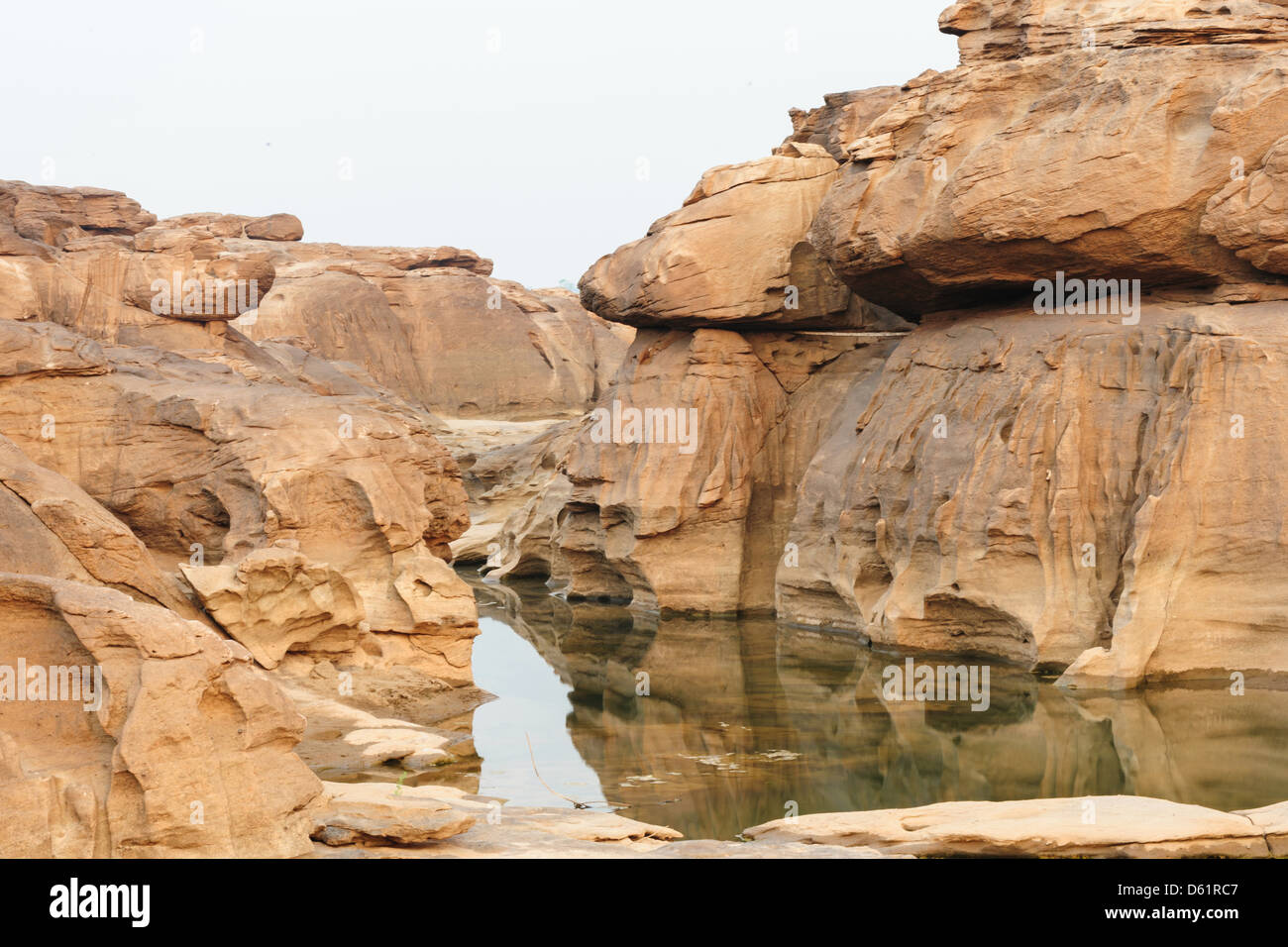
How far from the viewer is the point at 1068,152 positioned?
52.3 feet

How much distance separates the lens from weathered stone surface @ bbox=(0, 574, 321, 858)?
6.59m

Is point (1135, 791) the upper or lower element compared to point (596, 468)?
lower

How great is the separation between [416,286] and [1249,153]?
26410mm

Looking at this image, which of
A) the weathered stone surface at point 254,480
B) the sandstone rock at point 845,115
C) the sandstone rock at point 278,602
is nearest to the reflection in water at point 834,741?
the weathered stone surface at point 254,480

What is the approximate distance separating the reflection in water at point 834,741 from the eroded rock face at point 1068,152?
4.99 m

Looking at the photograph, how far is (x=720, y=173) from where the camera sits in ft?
67.7

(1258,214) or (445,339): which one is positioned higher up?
(445,339)

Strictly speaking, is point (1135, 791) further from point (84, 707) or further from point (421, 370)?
point (421, 370)

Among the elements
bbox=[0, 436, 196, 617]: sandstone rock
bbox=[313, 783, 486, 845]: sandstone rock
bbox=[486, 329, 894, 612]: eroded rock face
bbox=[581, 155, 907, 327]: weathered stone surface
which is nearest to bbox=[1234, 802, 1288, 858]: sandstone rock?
bbox=[313, 783, 486, 845]: sandstone rock

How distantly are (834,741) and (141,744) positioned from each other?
7556 mm

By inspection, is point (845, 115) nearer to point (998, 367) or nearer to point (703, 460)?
point (703, 460)

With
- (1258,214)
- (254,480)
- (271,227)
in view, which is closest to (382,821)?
(254,480)
